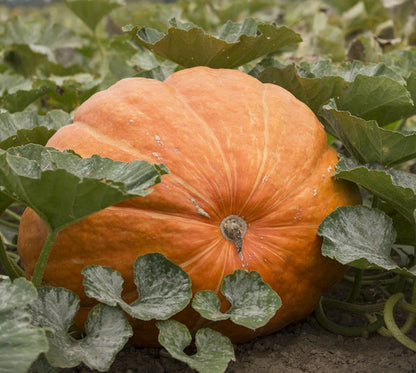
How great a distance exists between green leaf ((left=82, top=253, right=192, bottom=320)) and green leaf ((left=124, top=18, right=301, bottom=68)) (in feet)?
2.51

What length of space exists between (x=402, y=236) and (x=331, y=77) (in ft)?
1.68

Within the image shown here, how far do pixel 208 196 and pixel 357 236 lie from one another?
39 centimetres

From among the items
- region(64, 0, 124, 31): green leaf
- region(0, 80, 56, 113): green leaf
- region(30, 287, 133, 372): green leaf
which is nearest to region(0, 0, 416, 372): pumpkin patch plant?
region(30, 287, 133, 372): green leaf

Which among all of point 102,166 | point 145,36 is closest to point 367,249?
point 102,166

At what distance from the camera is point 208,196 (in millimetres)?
1446

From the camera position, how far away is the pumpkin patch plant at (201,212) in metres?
1.23

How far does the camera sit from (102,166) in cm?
124

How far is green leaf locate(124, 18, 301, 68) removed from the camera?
5.90ft

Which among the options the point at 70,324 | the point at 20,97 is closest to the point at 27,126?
the point at 20,97

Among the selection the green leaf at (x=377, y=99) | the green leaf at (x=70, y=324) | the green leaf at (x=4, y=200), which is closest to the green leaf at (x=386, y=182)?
the green leaf at (x=377, y=99)

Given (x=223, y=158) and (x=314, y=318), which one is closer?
(x=223, y=158)

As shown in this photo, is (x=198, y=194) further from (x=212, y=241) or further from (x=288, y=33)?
(x=288, y=33)

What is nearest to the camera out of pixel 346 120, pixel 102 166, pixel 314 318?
pixel 102 166

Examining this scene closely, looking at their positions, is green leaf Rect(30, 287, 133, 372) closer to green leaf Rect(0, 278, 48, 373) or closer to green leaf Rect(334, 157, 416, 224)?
green leaf Rect(0, 278, 48, 373)
